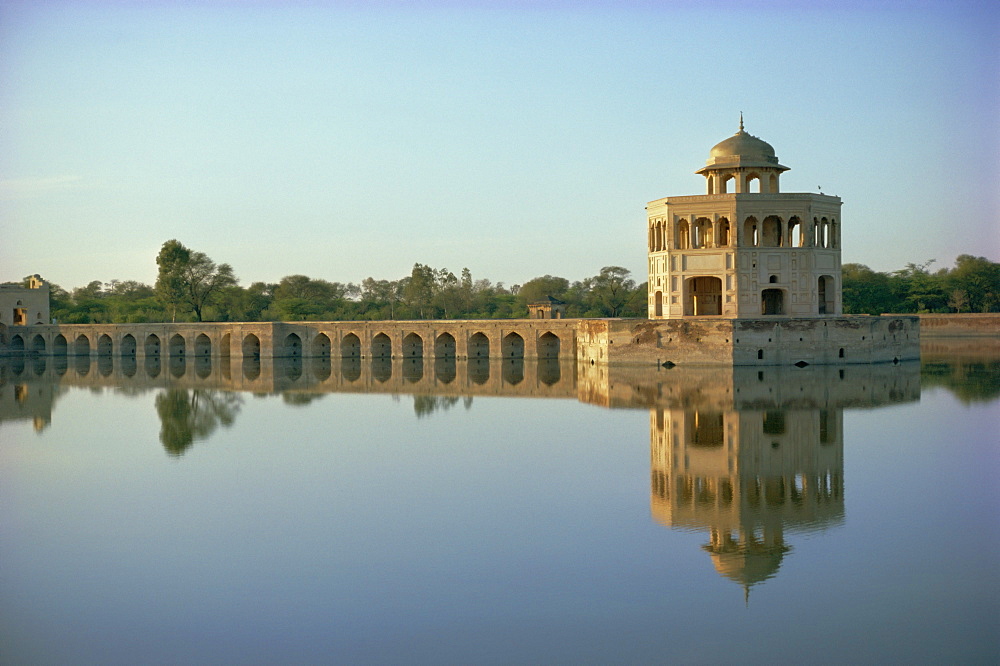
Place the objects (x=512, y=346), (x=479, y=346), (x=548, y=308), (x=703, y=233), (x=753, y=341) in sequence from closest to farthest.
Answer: (x=753, y=341) < (x=703, y=233) < (x=512, y=346) < (x=479, y=346) < (x=548, y=308)

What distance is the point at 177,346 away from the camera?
137 feet

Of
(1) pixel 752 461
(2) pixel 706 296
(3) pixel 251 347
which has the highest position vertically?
(2) pixel 706 296

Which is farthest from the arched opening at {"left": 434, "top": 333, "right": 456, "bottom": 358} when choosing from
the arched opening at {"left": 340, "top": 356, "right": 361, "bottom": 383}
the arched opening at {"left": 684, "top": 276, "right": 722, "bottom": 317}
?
the arched opening at {"left": 684, "top": 276, "right": 722, "bottom": 317}

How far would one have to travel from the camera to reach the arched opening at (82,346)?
4322cm

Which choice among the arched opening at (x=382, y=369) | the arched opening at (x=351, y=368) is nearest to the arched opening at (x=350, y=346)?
the arched opening at (x=351, y=368)

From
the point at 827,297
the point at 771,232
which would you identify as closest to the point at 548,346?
the point at 771,232

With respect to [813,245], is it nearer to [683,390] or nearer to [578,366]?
[578,366]

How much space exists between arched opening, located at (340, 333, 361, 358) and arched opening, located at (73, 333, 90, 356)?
13.7 meters

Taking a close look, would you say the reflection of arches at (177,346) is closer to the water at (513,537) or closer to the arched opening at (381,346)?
the arched opening at (381,346)

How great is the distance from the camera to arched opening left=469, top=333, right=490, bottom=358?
33.8 meters

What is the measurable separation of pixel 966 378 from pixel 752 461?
Result: 13231mm

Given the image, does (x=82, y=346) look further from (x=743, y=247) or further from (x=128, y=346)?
(x=743, y=247)

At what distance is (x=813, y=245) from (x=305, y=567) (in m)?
23.1

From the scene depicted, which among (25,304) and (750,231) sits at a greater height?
(750,231)
